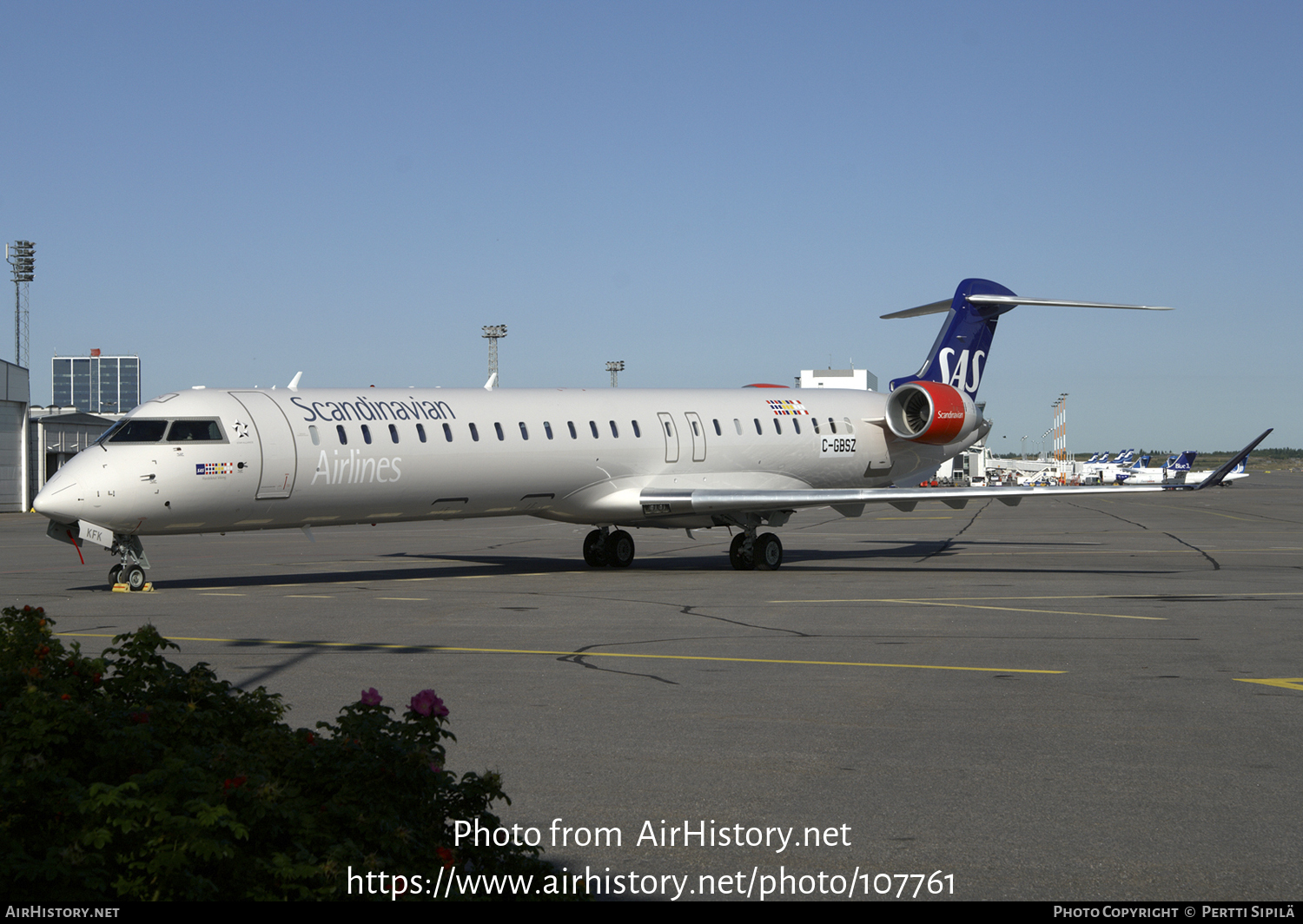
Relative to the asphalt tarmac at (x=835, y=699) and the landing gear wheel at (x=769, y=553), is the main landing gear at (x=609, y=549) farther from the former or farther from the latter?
the landing gear wheel at (x=769, y=553)

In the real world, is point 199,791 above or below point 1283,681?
above

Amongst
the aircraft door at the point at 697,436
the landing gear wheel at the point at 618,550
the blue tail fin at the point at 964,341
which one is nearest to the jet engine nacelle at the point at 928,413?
the blue tail fin at the point at 964,341

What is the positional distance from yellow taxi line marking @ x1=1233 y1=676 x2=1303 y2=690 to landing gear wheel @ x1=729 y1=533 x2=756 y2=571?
41.3 ft

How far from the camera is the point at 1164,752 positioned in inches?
305

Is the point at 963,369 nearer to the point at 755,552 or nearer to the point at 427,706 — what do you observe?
the point at 755,552

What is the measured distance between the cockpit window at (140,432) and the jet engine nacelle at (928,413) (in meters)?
14.7

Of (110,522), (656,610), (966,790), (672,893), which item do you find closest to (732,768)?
(966,790)

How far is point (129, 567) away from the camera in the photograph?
18.4 m

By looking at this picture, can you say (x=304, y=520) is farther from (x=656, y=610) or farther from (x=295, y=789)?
(x=295, y=789)

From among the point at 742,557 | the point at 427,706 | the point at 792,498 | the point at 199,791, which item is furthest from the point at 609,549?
the point at 199,791

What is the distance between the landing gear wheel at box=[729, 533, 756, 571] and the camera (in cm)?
2280

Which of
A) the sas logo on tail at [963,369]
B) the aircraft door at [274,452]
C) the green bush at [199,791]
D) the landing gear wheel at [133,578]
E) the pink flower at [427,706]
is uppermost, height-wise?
the sas logo on tail at [963,369]

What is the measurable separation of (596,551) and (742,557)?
109 inches

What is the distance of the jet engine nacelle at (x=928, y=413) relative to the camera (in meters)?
25.8
